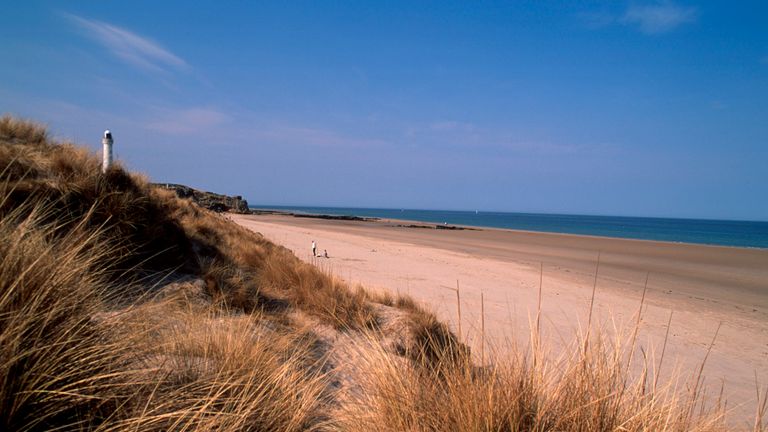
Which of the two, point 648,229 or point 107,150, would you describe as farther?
point 648,229

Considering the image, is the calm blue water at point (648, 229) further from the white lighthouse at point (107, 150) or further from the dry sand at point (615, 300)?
the white lighthouse at point (107, 150)

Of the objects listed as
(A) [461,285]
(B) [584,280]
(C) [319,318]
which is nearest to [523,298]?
(A) [461,285]

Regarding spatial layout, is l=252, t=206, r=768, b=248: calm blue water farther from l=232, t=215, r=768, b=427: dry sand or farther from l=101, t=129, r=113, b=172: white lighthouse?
l=101, t=129, r=113, b=172: white lighthouse

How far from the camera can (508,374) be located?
7.40 ft

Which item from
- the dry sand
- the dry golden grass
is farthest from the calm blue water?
the dry golden grass

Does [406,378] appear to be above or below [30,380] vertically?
below

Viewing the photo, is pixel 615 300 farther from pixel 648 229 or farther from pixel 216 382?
pixel 648 229

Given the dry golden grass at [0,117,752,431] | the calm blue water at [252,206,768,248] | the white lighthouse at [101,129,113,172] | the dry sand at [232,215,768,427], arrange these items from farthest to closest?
the calm blue water at [252,206,768,248] < the white lighthouse at [101,129,113,172] < the dry sand at [232,215,768,427] < the dry golden grass at [0,117,752,431]

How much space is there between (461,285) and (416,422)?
29.9ft

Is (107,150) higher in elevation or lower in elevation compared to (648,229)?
higher

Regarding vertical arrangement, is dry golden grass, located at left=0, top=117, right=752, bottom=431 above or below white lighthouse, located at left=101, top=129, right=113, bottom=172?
below

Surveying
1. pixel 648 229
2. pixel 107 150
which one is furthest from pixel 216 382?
pixel 648 229

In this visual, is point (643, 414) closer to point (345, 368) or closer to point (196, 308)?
point (345, 368)

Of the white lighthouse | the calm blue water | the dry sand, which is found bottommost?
the dry sand
